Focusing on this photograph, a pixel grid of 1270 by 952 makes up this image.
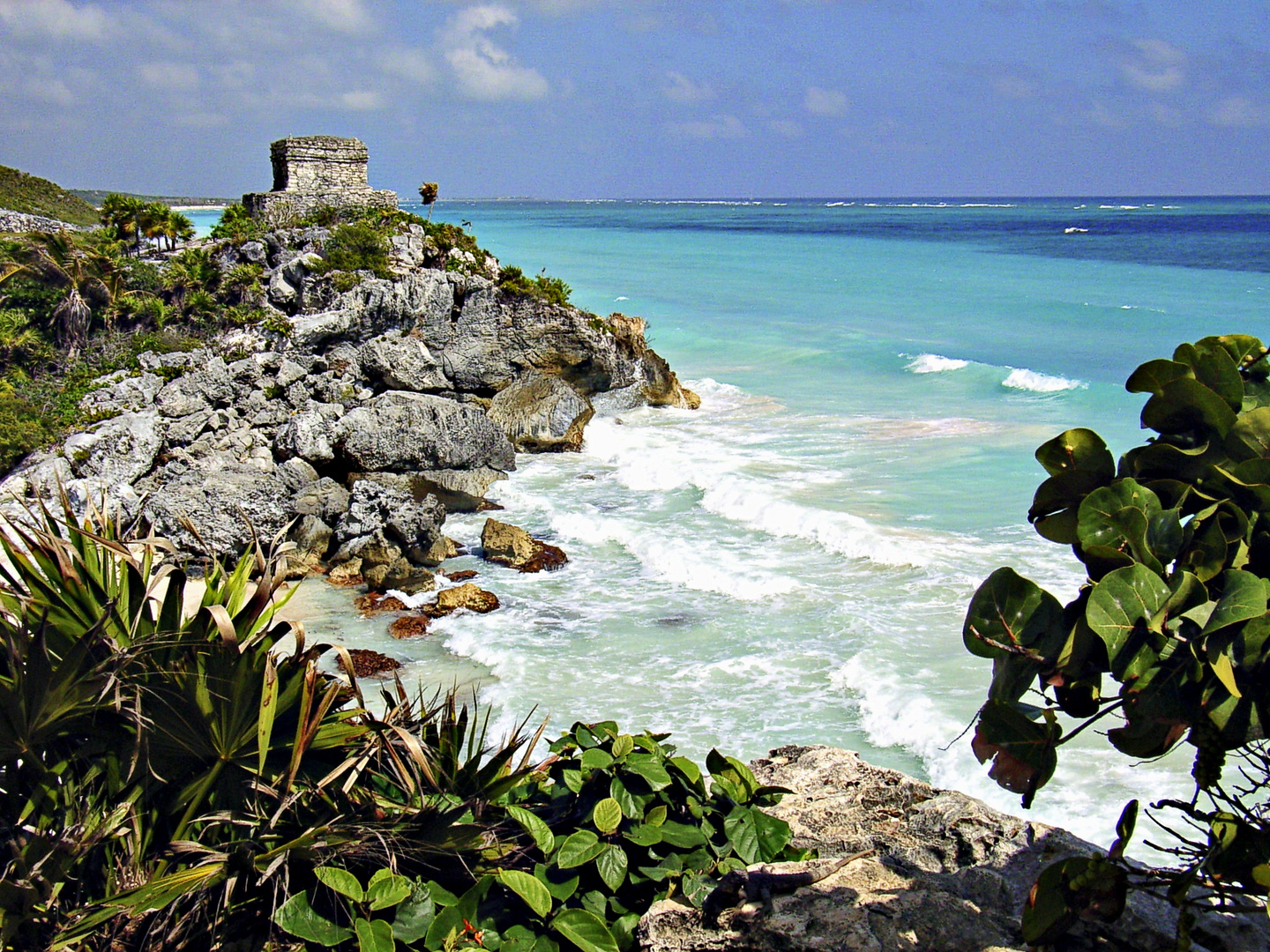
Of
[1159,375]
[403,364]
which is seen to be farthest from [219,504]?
[1159,375]

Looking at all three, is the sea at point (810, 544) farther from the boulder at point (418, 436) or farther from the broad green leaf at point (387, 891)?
the broad green leaf at point (387, 891)

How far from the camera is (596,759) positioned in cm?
359

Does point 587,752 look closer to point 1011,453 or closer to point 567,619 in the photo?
point 567,619

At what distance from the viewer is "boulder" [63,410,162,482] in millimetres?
15086

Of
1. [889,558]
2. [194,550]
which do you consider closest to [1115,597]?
[889,558]

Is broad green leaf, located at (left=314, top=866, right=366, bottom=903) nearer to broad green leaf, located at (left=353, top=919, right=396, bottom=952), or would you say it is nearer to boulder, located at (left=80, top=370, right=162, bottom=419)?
broad green leaf, located at (left=353, top=919, right=396, bottom=952)

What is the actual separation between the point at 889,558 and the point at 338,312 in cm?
1378

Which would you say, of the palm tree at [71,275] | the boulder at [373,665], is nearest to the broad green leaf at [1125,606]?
the boulder at [373,665]

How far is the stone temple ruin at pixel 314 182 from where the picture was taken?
25422 millimetres

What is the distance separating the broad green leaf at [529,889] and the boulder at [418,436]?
45.3 ft

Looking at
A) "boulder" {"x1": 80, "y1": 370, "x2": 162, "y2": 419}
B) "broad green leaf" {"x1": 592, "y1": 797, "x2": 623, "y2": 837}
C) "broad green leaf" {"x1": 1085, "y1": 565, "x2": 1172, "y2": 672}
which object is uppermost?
"broad green leaf" {"x1": 1085, "y1": 565, "x2": 1172, "y2": 672}

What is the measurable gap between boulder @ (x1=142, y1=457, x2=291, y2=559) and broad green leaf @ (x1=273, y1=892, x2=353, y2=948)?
35.4 feet

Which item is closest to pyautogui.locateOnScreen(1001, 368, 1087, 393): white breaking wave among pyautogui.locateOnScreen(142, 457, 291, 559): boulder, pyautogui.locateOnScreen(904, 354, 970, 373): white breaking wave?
pyautogui.locateOnScreen(904, 354, 970, 373): white breaking wave

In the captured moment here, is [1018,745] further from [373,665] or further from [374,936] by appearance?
[373,665]
